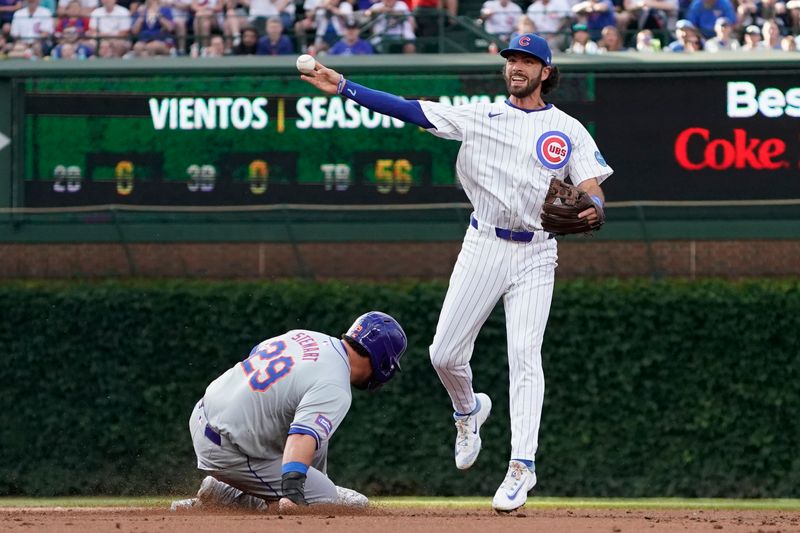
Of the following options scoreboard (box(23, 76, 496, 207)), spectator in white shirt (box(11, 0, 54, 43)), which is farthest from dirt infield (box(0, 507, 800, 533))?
spectator in white shirt (box(11, 0, 54, 43))

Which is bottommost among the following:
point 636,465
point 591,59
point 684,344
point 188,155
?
point 636,465

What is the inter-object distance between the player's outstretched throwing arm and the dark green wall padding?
601cm

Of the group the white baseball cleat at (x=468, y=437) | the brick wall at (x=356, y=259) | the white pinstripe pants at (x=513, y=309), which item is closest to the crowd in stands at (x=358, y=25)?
the brick wall at (x=356, y=259)

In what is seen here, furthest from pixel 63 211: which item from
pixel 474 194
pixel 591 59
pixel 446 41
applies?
pixel 474 194

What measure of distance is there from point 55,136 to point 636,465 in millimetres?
6719

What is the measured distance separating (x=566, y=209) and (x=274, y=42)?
896 centimetres

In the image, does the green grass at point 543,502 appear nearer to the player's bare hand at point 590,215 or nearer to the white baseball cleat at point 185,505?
the white baseball cleat at point 185,505

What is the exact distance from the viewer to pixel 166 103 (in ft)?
48.7

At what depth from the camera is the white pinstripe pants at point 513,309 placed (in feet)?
23.9

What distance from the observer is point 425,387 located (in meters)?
13.3

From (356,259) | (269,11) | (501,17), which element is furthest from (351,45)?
(356,259)

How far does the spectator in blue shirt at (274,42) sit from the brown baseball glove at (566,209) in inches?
344

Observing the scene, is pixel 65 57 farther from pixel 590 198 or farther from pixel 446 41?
pixel 590 198

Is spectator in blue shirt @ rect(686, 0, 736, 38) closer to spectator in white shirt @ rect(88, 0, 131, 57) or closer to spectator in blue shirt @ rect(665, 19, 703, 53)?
spectator in blue shirt @ rect(665, 19, 703, 53)
